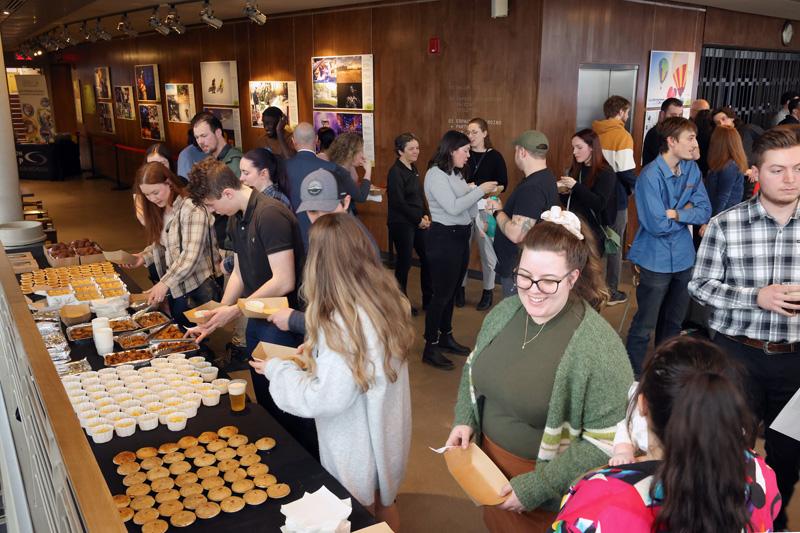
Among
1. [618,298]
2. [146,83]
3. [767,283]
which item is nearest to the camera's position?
[767,283]

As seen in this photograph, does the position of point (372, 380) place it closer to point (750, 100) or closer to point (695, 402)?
point (695, 402)

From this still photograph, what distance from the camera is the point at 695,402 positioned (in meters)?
1.11

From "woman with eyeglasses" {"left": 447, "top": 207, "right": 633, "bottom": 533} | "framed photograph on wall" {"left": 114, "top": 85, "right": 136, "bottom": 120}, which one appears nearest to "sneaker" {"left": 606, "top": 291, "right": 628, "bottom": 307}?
"woman with eyeglasses" {"left": 447, "top": 207, "right": 633, "bottom": 533}

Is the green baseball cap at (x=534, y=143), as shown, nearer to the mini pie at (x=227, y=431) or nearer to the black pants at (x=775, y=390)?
the black pants at (x=775, y=390)

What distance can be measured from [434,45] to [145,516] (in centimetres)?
612

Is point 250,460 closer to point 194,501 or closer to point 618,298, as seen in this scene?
point 194,501

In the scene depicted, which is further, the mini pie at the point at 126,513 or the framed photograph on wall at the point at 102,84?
the framed photograph on wall at the point at 102,84

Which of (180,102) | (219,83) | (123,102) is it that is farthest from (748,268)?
(123,102)

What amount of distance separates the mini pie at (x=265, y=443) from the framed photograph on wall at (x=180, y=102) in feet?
33.9

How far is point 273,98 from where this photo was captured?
9336mm

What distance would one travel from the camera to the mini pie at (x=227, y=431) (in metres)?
2.38

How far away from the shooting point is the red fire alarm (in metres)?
7.03

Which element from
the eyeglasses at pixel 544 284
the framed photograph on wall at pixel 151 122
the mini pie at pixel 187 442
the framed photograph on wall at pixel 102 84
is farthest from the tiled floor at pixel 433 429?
the framed photograph on wall at pixel 102 84

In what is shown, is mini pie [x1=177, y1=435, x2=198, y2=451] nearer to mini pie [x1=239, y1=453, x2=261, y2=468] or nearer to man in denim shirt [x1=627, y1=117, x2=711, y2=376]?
mini pie [x1=239, y1=453, x2=261, y2=468]
